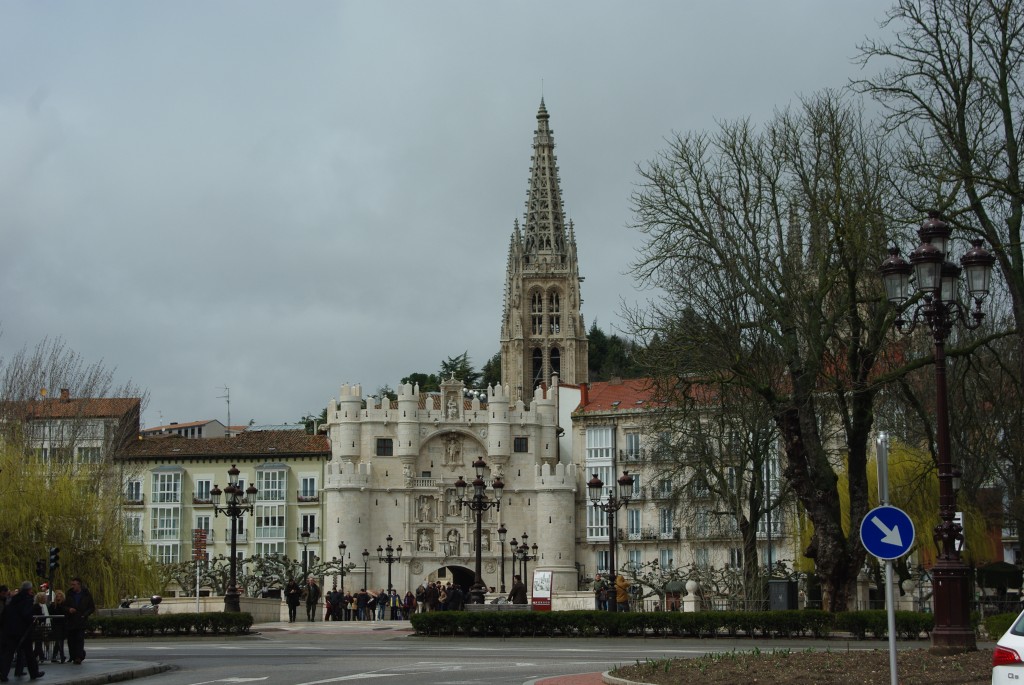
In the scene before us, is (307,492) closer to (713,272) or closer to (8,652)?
(713,272)

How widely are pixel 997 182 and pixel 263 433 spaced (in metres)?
78.7

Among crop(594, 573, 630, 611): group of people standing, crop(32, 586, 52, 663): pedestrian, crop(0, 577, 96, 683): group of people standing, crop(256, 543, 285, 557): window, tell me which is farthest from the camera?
crop(256, 543, 285, 557): window

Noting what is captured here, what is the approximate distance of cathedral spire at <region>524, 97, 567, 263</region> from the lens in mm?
125438

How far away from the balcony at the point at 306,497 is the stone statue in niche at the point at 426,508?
7.58 m

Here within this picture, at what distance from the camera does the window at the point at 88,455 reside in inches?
2336

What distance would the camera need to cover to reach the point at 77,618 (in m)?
24.9

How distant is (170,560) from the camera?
93938mm

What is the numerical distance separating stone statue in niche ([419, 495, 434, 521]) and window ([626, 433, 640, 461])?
525 inches

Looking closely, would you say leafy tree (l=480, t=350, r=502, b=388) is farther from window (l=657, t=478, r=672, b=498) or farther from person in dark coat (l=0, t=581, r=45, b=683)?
person in dark coat (l=0, t=581, r=45, b=683)

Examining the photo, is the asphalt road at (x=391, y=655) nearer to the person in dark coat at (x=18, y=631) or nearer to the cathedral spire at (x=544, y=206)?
the person in dark coat at (x=18, y=631)

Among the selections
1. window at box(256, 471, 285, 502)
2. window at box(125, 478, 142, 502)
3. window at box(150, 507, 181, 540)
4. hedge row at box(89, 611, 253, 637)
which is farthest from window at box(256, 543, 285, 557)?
hedge row at box(89, 611, 253, 637)

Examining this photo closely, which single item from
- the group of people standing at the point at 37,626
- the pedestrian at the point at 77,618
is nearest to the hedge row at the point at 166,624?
the group of people standing at the point at 37,626

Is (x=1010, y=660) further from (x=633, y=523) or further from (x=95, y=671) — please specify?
(x=633, y=523)

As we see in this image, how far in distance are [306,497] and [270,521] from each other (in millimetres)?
2877
